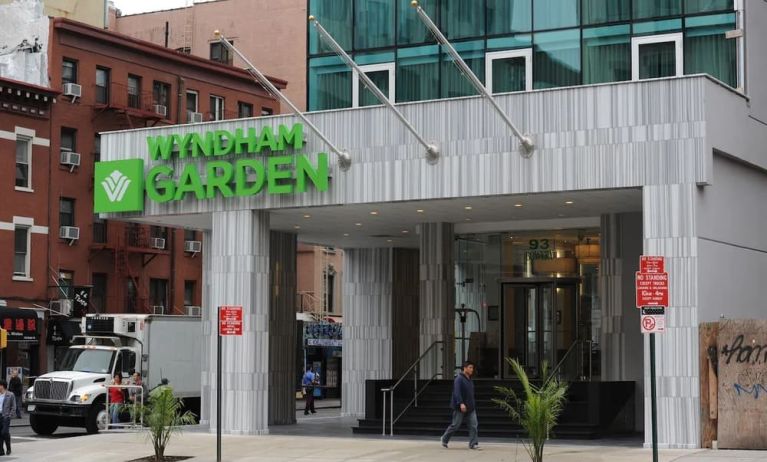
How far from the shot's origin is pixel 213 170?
33.5m

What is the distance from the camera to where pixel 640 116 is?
2822 cm

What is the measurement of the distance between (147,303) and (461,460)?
37.6 meters

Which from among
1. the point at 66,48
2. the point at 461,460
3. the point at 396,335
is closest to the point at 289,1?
the point at 66,48

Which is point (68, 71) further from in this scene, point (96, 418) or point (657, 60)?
point (657, 60)

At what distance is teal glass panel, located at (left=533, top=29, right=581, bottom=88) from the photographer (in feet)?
106

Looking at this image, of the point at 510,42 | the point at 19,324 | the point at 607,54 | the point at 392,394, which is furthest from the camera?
the point at 19,324

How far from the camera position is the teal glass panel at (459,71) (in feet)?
110

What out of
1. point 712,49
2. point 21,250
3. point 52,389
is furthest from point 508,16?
point 21,250

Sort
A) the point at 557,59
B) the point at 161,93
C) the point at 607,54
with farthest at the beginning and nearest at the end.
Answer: the point at 161,93, the point at 557,59, the point at 607,54

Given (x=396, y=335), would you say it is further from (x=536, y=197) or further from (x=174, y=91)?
(x=174, y=91)

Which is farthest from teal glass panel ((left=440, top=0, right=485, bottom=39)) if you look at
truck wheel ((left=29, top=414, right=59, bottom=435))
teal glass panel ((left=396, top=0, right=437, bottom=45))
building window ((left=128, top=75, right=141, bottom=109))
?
building window ((left=128, top=75, right=141, bottom=109))

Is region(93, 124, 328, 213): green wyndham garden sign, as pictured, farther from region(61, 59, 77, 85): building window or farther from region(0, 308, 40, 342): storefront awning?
region(61, 59, 77, 85): building window

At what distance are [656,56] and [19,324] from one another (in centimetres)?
2984

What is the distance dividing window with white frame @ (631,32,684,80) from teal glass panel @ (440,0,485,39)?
424 centimetres
